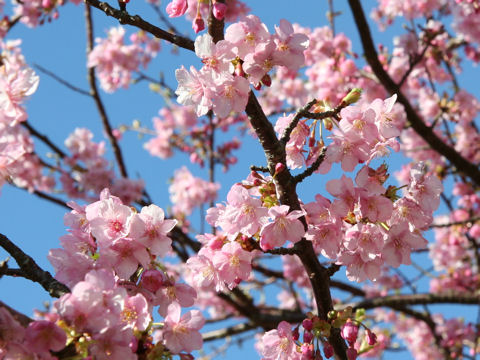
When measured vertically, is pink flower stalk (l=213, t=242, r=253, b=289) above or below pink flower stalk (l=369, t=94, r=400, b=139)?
below

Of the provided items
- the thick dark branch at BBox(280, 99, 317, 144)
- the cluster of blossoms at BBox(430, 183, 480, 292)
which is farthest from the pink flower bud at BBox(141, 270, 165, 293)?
the cluster of blossoms at BBox(430, 183, 480, 292)

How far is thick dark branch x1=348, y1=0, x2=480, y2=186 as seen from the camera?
4.03m

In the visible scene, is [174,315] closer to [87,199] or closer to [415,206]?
[415,206]

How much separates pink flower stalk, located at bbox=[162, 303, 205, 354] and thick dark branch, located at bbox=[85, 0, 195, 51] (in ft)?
3.11

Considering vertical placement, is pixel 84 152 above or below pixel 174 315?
above

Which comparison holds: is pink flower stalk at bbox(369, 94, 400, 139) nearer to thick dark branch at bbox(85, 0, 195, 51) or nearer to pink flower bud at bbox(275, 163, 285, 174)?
pink flower bud at bbox(275, 163, 285, 174)

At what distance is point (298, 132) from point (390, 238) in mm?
539

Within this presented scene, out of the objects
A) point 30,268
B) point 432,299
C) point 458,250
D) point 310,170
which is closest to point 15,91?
point 30,268

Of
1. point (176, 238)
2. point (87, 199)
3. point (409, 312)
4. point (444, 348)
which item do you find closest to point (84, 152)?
point (87, 199)

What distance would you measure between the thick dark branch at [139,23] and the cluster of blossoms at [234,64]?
4.7 inches

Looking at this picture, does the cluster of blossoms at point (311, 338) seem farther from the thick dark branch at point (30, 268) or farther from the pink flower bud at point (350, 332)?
the thick dark branch at point (30, 268)

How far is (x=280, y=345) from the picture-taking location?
191 cm

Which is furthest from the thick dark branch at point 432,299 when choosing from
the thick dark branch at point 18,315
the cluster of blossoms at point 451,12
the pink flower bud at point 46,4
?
the pink flower bud at point 46,4

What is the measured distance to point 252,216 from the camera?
1.77 meters
